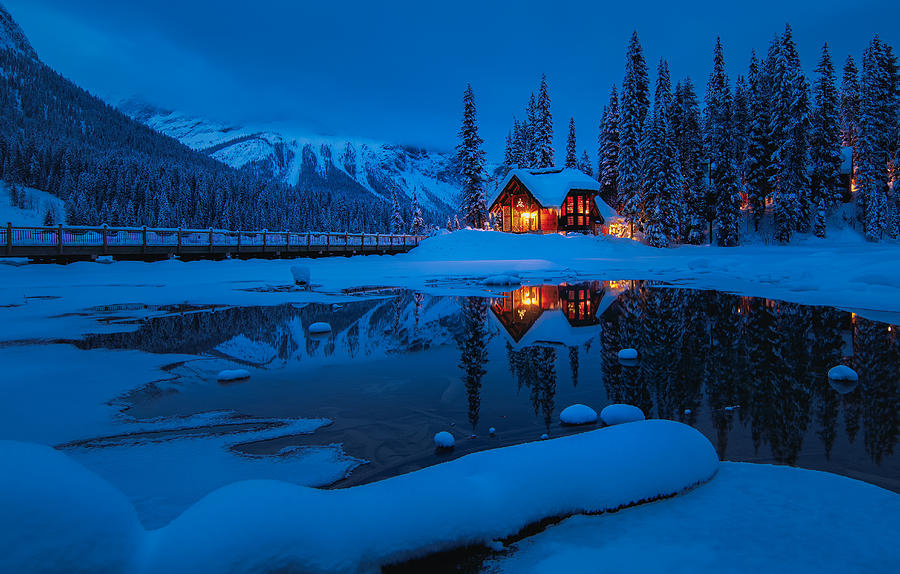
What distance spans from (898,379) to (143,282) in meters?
23.5

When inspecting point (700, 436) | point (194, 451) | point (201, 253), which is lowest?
point (194, 451)

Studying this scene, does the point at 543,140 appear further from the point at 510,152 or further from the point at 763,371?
the point at 763,371

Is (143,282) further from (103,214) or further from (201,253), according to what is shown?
(103,214)

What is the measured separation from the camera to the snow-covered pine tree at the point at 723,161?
4150 centimetres

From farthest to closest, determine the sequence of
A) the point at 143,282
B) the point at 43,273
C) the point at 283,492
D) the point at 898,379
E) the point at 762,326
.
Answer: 1. the point at 43,273
2. the point at 143,282
3. the point at 762,326
4. the point at 898,379
5. the point at 283,492

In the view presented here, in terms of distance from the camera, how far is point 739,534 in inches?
110

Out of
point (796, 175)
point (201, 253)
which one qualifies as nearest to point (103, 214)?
point (201, 253)

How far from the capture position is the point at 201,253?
2909 centimetres

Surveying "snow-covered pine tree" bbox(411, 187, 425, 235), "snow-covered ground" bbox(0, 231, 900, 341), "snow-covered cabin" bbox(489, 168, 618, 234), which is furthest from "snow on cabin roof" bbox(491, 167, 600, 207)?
"snow-covered pine tree" bbox(411, 187, 425, 235)

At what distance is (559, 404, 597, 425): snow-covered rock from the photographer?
197 inches

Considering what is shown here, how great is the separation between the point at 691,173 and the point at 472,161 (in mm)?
21784

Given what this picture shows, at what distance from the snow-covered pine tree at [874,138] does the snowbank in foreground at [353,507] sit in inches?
1940

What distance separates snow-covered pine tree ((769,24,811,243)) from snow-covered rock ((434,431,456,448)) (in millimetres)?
44602

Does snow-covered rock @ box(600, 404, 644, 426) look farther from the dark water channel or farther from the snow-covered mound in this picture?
the snow-covered mound
